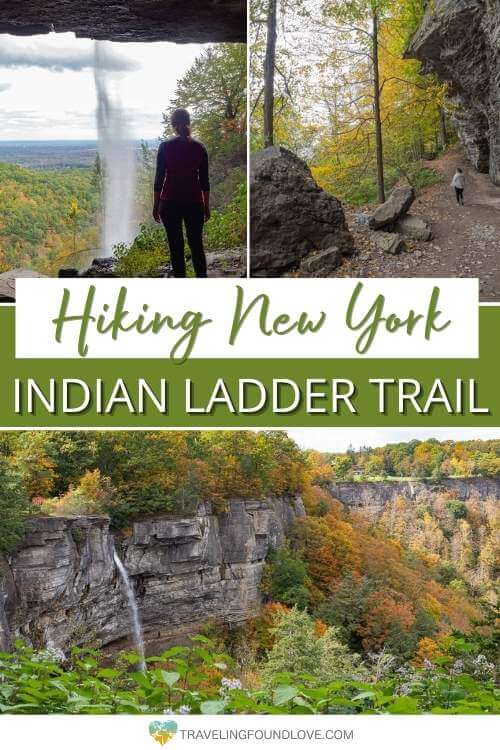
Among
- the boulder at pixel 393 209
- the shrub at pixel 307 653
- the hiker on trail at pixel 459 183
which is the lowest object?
the shrub at pixel 307 653

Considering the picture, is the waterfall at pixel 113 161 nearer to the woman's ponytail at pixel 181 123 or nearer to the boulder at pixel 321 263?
the woman's ponytail at pixel 181 123

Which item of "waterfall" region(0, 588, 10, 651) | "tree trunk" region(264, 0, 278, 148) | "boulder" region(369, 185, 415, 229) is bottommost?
"waterfall" region(0, 588, 10, 651)

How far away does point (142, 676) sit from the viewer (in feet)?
18.0

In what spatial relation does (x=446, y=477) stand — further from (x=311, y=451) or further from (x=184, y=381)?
(x=184, y=381)

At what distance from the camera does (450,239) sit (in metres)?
6.84

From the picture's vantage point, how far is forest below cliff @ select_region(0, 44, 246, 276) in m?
6.50

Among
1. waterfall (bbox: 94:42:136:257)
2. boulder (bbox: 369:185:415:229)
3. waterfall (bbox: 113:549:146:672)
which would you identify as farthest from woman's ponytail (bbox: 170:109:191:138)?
waterfall (bbox: 113:549:146:672)

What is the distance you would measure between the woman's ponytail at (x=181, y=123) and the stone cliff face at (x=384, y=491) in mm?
2809

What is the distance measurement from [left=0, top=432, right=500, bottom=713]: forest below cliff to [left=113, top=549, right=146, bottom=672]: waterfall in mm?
156

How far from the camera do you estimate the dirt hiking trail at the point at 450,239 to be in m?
6.51

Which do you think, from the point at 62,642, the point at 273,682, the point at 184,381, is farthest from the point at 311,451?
the point at 62,642

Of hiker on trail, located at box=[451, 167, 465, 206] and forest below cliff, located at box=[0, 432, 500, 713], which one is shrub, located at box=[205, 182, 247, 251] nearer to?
forest below cliff, located at box=[0, 432, 500, 713]

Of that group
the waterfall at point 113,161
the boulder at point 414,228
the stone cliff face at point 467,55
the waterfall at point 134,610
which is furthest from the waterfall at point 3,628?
the stone cliff face at point 467,55

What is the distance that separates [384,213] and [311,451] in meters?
1.97
